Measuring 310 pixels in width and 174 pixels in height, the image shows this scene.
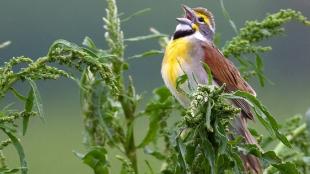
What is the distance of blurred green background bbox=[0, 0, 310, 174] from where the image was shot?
882 cm

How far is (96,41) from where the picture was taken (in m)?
10.8

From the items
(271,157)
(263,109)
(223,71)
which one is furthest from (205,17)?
(263,109)

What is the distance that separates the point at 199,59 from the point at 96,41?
7578 millimetres

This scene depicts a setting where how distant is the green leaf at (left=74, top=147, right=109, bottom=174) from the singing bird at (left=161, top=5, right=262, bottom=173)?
702 millimetres

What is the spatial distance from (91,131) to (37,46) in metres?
7.57

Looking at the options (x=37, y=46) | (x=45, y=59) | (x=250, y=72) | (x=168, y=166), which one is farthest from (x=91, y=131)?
(x=37, y=46)

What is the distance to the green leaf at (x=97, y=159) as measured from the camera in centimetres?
200

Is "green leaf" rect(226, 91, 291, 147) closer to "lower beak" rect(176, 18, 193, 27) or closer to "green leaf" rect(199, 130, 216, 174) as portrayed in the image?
"green leaf" rect(199, 130, 216, 174)

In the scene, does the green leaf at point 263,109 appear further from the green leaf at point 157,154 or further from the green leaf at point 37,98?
the green leaf at point 157,154

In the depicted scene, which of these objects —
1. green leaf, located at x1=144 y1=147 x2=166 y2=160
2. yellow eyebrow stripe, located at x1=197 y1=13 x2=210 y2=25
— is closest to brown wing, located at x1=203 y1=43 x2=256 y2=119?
yellow eyebrow stripe, located at x1=197 y1=13 x2=210 y2=25

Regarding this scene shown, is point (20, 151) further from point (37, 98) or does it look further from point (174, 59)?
point (174, 59)

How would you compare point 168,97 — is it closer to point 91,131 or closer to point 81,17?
point 91,131

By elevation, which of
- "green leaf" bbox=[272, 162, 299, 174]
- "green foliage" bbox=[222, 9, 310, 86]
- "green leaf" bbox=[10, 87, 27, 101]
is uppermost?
"green leaf" bbox=[10, 87, 27, 101]

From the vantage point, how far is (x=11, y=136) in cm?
163
